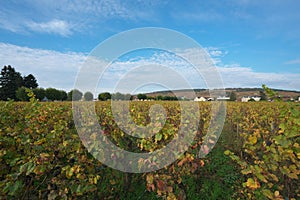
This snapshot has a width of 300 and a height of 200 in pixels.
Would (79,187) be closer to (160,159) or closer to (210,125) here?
(160,159)

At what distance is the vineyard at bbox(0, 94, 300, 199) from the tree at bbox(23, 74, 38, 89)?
63815 millimetres

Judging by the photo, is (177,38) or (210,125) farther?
(210,125)

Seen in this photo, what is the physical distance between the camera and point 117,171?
2.97 metres

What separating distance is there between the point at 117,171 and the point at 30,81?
66.8 metres

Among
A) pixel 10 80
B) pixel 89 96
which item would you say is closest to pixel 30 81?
pixel 10 80

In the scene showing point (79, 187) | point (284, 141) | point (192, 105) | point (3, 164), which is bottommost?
point (79, 187)

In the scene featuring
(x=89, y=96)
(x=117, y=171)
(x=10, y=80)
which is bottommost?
(x=117, y=171)

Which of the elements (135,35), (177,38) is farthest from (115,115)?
(177,38)

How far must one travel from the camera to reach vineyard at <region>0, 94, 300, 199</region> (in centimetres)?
199

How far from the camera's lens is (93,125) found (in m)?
2.84

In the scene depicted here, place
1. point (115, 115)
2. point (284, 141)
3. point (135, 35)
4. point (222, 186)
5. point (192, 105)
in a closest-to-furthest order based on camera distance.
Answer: point (284, 141) → point (135, 35) → point (115, 115) → point (192, 105) → point (222, 186)

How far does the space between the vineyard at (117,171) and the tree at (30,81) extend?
209 ft

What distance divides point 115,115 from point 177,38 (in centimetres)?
156

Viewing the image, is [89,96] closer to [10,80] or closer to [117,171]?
[117,171]
